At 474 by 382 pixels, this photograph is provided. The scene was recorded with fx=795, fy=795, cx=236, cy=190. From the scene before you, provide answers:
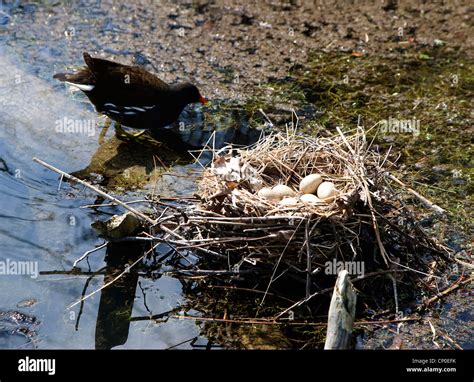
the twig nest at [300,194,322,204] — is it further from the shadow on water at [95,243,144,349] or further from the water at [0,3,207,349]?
the shadow on water at [95,243,144,349]

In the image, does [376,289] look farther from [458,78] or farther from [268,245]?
[458,78]

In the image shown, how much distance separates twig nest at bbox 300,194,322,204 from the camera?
533 cm

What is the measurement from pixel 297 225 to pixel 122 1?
5.21 meters

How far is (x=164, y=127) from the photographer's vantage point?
762cm

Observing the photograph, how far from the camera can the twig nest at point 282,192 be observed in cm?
548

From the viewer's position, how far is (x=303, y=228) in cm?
523

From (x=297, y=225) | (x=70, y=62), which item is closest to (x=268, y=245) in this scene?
(x=297, y=225)
